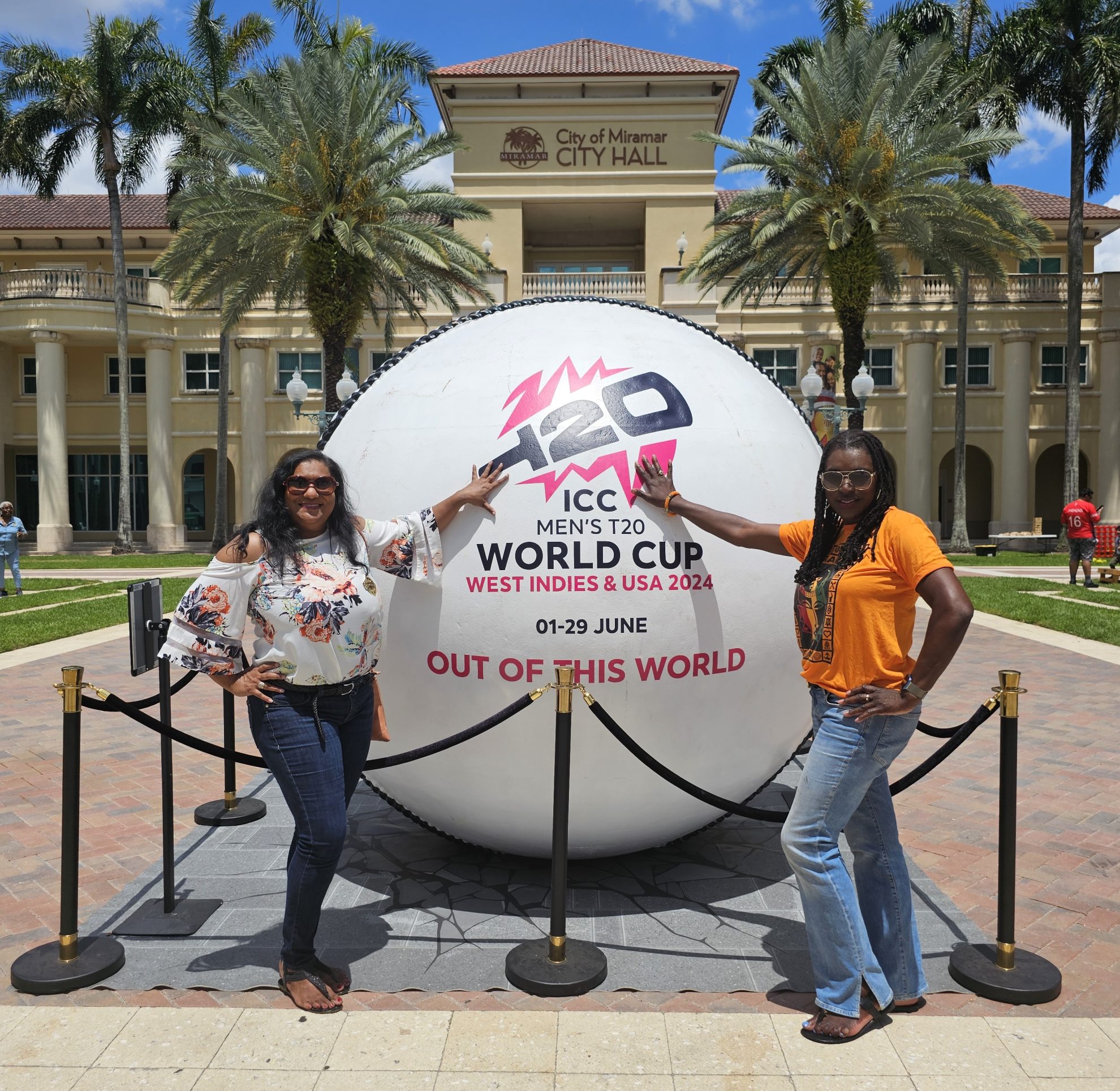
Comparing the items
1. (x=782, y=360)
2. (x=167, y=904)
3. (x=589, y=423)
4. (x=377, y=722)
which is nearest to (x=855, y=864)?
(x=377, y=722)

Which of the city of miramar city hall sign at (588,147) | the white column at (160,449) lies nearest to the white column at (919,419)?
the city of miramar city hall sign at (588,147)

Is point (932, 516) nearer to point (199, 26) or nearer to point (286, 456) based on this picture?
point (199, 26)

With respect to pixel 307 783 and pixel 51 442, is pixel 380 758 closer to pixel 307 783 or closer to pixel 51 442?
pixel 307 783

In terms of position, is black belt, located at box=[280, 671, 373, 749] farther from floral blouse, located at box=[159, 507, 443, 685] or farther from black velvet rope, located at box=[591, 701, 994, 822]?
black velvet rope, located at box=[591, 701, 994, 822]

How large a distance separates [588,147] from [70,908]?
1549 inches

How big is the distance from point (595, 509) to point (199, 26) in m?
35.5

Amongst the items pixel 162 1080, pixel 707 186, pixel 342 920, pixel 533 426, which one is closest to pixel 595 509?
pixel 533 426

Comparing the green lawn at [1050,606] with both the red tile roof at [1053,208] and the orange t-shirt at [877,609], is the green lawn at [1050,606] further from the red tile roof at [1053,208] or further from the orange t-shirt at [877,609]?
the red tile roof at [1053,208]

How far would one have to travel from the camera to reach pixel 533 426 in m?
4.33

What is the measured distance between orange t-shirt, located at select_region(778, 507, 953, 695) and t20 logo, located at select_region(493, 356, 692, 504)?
3.57 feet

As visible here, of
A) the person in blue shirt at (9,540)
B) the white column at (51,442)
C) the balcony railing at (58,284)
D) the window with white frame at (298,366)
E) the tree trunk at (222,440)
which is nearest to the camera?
the person in blue shirt at (9,540)

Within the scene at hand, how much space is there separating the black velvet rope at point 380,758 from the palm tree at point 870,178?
20.5m

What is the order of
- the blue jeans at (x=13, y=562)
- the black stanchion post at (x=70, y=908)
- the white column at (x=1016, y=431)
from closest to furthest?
the black stanchion post at (x=70, y=908), the blue jeans at (x=13, y=562), the white column at (x=1016, y=431)

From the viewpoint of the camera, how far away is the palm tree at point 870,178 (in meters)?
22.7
